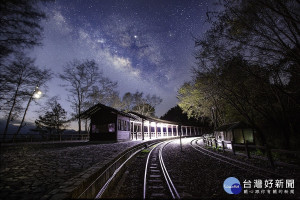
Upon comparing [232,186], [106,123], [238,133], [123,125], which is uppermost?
[106,123]

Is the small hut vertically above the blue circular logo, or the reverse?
the small hut

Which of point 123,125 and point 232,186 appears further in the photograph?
point 123,125

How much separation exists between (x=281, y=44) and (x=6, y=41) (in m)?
11.9

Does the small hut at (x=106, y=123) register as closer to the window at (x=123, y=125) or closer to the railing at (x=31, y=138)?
the window at (x=123, y=125)

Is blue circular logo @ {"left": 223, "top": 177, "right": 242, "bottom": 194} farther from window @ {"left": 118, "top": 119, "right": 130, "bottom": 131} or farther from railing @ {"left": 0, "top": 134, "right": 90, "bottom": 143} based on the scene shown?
railing @ {"left": 0, "top": 134, "right": 90, "bottom": 143}

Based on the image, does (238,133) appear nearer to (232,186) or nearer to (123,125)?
(232,186)

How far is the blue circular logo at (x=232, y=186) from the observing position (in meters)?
4.65

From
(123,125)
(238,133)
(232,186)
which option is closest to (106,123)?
(123,125)

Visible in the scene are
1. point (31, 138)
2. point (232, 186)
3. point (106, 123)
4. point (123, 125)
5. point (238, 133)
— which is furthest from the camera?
point (123, 125)

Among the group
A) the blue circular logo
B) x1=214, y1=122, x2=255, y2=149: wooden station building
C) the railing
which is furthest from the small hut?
the blue circular logo

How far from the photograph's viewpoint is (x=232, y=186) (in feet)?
16.1

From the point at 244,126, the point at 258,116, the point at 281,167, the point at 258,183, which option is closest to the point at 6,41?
the point at 258,183

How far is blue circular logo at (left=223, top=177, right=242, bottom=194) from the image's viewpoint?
4.65 meters

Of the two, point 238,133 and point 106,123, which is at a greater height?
point 106,123
